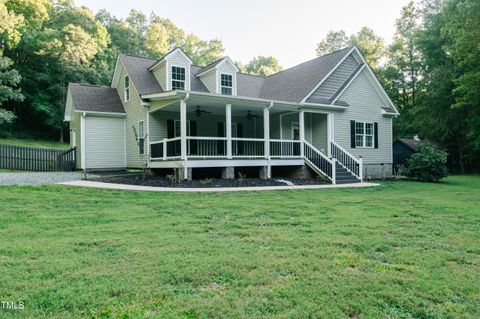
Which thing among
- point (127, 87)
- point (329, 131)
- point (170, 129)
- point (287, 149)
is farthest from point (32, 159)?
point (329, 131)

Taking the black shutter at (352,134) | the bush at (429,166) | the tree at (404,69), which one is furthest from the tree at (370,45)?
the bush at (429,166)

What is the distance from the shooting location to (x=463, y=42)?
1730 cm

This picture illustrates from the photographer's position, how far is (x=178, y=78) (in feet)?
57.2

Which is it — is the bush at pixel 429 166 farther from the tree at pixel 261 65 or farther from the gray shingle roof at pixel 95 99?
the tree at pixel 261 65

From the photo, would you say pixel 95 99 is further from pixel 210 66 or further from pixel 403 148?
pixel 403 148

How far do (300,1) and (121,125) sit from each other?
39.6 ft

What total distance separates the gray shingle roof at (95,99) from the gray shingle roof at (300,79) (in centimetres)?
850

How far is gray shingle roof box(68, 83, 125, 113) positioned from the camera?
1745 cm

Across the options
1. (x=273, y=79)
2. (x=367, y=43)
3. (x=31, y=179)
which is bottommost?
(x=31, y=179)

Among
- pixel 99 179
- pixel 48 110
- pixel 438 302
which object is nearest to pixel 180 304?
pixel 438 302

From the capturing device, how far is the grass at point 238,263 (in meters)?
2.68

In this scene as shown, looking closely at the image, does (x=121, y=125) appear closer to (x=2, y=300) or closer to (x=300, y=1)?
(x=300, y=1)

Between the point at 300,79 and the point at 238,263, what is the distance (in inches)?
673

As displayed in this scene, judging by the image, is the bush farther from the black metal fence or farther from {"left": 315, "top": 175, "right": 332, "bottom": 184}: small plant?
the black metal fence
